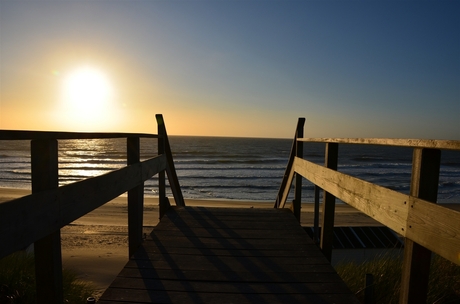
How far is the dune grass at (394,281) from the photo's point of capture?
363cm

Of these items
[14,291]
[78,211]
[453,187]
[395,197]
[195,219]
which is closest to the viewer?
[395,197]

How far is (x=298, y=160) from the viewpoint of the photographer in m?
4.65

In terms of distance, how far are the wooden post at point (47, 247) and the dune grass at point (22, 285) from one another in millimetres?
1817

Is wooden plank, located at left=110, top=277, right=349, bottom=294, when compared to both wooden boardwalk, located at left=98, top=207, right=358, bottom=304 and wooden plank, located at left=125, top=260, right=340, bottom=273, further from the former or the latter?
wooden plank, located at left=125, top=260, right=340, bottom=273

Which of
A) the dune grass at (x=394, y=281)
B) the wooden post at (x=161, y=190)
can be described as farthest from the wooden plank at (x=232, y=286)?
the wooden post at (x=161, y=190)

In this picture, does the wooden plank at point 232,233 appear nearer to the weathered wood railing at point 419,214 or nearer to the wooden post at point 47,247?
the weathered wood railing at point 419,214

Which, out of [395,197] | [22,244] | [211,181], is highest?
[395,197]

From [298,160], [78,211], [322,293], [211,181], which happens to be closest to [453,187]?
[211,181]

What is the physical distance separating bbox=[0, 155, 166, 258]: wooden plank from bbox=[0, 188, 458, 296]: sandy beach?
3.33m

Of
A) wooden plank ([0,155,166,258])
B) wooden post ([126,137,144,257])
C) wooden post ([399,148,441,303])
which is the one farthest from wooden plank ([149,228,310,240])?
wooden post ([399,148,441,303])

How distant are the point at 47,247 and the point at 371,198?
1904 mm

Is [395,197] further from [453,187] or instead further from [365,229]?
[453,187]

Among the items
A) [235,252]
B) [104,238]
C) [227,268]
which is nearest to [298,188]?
[235,252]

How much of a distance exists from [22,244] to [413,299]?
6.14ft
